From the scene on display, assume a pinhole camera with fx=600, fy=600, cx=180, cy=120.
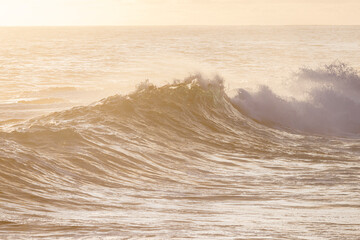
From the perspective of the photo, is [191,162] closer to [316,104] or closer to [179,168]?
[179,168]

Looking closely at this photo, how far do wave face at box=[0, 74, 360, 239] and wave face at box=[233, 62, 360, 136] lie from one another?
7cm

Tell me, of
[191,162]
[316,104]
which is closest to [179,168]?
[191,162]

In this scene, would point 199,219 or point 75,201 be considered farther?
point 75,201

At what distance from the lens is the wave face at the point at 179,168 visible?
6660mm

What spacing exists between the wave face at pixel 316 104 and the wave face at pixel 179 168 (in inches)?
2.8

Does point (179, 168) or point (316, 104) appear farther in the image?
point (316, 104)

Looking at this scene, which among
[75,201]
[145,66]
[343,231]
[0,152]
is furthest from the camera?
[145,66]

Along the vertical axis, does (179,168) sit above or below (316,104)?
below

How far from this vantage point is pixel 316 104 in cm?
1847

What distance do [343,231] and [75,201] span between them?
3411 mm

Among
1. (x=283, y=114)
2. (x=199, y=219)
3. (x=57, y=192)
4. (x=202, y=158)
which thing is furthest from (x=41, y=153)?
(x=283, y=114)

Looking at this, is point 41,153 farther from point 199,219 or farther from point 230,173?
→ point 199,219

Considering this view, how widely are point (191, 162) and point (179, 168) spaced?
0.54 meters

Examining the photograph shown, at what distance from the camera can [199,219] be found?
684 cm
